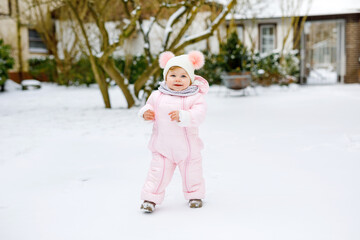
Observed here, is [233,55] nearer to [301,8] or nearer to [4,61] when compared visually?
[301,8]

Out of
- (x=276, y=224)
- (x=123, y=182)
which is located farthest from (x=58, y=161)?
(x=276, y=224)

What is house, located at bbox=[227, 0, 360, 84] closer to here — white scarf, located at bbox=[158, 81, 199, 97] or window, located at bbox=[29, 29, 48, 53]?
window, located at bbox=[29, 29, 48, 53]

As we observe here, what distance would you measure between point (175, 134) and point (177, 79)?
→ 1.26 ft

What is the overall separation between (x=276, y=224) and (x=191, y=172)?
2.20ft

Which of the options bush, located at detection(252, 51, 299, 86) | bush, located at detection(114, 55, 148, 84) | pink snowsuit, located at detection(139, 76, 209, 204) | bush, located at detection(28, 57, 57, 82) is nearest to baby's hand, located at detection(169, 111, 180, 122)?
pink snowsuit, located at detection(139, 76, 209, 204)

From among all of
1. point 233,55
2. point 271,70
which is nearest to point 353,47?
point 271,70

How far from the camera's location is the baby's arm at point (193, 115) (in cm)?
242

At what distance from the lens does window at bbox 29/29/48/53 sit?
2122cm

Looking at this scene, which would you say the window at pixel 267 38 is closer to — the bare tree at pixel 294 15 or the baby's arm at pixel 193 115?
the bare tree at pixel 294 15

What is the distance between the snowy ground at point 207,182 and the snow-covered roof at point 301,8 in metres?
11.4

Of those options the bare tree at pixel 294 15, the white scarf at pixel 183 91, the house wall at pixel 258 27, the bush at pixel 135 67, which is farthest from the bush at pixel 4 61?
the white scarf at pixel 183 91

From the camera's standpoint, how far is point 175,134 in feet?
8.52

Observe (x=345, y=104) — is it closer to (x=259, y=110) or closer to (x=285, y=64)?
(x=259, y=110)

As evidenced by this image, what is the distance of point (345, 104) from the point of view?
9008 mm
